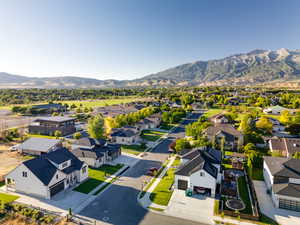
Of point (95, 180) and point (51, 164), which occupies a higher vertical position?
point (51, 164)

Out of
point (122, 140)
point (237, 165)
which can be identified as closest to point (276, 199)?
point (237, 165)

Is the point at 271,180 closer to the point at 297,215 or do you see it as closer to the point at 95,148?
the point at 297,215

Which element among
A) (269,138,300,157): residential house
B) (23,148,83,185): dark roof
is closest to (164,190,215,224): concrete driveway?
(23,148,83,185): dark roof

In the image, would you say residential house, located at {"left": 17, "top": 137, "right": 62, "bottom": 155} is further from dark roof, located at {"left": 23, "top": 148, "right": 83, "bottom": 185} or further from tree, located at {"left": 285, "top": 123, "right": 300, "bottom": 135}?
tree, located at {"left": 285, "top": 123, "right": 300, "bottom": 135}

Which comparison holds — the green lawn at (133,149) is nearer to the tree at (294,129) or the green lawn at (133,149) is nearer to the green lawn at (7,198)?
the green lawn at (7,198)

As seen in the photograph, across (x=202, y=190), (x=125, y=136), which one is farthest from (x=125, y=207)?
(x=125, y=136)

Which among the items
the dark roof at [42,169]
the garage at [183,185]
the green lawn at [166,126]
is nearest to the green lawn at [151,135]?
the green lawn at [166,126]

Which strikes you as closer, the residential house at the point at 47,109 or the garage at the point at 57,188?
the garage at the point at 57,188
